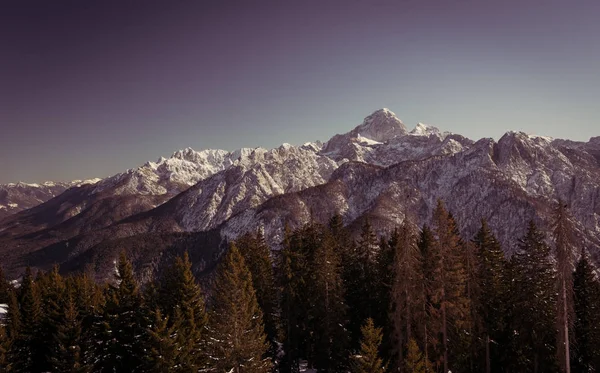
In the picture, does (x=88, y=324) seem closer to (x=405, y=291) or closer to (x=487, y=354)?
(x=405, y=291)

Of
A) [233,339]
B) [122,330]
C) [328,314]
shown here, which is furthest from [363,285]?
[122,330]

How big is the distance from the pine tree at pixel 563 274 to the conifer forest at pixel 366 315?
8 cm

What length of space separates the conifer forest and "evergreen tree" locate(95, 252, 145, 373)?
12 cm

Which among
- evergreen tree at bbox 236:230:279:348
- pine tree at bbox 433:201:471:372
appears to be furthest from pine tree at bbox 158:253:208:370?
pine tree at bbox 433:201:471:372

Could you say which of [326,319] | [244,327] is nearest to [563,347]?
[326,319]

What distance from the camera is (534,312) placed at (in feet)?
130

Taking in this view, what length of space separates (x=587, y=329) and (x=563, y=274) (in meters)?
18.0

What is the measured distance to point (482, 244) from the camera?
47219 mm

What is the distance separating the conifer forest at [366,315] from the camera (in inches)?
1348

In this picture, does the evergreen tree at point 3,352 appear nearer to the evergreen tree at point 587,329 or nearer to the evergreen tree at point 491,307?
the evergreen tree at point 491,307

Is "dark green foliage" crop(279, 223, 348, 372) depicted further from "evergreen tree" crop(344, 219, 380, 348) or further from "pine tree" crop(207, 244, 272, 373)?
"pine tree" crop(207, 244, 272, 373)

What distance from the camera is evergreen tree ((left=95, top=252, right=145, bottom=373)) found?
1547 inches

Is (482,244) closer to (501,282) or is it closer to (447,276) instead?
(501,282)

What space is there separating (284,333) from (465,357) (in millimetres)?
22801
